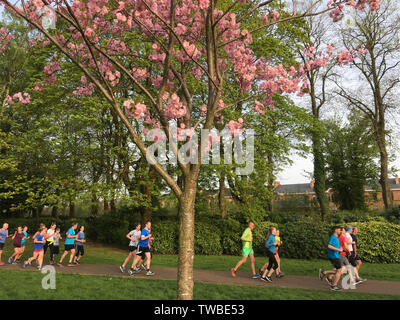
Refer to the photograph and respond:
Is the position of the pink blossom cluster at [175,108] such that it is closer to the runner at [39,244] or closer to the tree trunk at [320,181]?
the runner at [39,244]

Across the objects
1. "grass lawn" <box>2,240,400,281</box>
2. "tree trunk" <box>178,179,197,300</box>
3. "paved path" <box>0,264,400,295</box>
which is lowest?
"grass lawn" <box>2,240,400,281</box>

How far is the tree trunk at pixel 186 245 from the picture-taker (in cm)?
529

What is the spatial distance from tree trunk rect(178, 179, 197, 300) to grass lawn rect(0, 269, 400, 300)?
198 cm

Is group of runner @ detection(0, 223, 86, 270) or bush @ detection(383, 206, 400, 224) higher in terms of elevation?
bush @ detection(383, 206, 400, 224)

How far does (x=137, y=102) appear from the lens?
475cm

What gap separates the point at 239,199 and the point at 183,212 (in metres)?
13.4

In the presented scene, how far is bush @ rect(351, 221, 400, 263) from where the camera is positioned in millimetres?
14773

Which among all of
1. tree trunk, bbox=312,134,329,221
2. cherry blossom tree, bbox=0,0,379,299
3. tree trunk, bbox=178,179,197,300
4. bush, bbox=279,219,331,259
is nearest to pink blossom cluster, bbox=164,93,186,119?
cherry blossom tree, bbox=0,0,379,299

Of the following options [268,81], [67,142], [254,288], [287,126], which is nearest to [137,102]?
[268,81]

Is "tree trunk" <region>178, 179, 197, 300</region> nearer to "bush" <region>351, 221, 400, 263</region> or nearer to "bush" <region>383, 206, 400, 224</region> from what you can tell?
"bush" <region>351, 221, 400, 263</region>

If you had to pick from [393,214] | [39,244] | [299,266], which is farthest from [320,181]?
[39,244]

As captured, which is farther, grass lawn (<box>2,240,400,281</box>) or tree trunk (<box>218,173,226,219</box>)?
tree trunk (<box>218,173,226,219</box>)

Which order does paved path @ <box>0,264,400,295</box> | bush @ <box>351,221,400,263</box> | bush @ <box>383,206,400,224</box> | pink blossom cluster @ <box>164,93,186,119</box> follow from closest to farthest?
pink blossom cluster @ <box>164,93,186,119</box> < paved path @ <box>0,264,400,295</box> < bush @ <box>351,221,400,263</box> < bush @ <box>383,206,400,224</box>

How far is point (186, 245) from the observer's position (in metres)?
5.37
